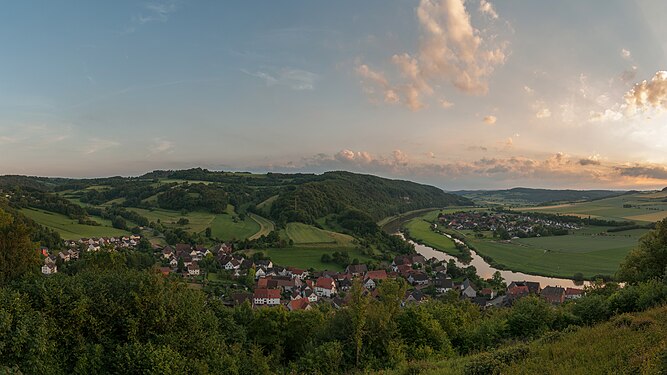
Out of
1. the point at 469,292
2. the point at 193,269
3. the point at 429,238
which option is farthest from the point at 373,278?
the point at 429,238

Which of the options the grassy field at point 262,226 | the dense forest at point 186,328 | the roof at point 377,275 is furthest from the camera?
the grassy field at point 262,226

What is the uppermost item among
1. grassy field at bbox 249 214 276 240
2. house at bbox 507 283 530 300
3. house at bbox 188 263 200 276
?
grassy field at bbox 249 214 276 240

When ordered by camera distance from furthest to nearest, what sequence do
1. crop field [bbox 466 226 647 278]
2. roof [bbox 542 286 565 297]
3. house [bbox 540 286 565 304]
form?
crop field [bbox 466 226 647 278] → roof [bbox 542 286 565 297] → house [bbox 540 286 565 304]

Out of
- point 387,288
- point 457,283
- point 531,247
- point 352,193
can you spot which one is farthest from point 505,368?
point 352,193

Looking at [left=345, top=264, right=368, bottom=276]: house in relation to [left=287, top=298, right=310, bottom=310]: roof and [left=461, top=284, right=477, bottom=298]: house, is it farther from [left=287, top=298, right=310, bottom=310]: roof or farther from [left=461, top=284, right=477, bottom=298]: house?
[left=287, top=298, right=310, bottom=310]: roof

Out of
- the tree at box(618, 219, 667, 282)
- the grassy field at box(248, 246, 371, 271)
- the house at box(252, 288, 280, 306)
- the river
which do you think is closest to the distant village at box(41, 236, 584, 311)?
the house at box(252, 288, 280, 306)

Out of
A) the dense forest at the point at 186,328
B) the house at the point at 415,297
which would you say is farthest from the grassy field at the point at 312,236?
the dense forest at the point at 186,328

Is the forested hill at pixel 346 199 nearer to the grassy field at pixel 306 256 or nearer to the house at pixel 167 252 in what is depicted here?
the grassy field at pixel 306 256
